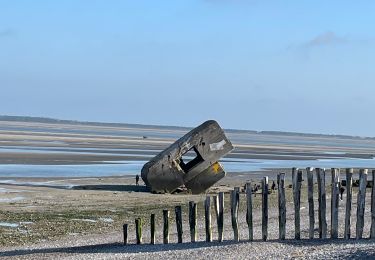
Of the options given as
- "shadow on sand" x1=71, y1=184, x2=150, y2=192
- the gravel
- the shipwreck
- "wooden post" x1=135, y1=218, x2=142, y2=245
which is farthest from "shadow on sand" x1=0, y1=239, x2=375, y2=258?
"shadow on sand" x1=71, y1=184, x2=150, y2=192

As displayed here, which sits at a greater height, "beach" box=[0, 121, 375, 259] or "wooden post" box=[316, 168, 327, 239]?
"wooden post" box=[316, 168, 327, 239]

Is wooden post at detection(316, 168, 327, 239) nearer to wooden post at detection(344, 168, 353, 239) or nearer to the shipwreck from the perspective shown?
wooden post at detection(344, 168, 353, 239)

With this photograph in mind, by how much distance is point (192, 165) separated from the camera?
117 ft

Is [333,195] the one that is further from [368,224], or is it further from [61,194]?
[61,194]

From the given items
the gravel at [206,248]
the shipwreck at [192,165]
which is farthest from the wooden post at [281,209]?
the shipwreck at [192,165]

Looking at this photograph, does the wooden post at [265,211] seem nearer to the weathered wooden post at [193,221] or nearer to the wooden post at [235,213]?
the wooden post at [235,213]

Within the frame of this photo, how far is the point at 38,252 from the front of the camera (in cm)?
1872

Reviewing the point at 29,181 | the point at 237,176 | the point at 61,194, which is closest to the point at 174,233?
the point at 61,194

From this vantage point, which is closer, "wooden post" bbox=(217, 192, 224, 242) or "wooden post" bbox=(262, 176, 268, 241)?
"wooden post" bbox=(262, 176, 268, 241)

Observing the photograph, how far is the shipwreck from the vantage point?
34406 mm

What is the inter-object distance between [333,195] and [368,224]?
308 cm

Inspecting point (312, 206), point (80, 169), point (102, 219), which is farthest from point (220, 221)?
point (80, 169)

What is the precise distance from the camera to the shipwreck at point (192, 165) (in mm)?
34406

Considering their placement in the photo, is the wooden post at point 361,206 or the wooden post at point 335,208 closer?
the wooden post at point 361,206
